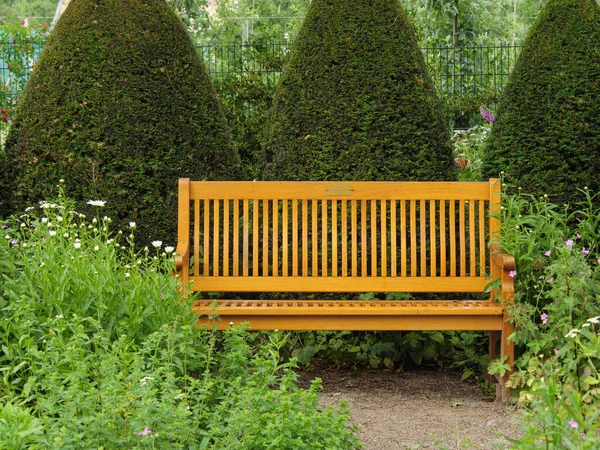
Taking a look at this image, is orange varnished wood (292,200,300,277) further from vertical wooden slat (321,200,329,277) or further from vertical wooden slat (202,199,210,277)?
vertical wooden slat (202,199,210,277)

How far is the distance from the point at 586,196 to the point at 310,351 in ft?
6.60

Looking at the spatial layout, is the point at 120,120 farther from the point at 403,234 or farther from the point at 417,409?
the point at 417,409

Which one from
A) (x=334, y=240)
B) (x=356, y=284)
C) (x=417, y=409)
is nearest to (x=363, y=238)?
(x=334, y=240)

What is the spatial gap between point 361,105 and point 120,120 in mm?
1576

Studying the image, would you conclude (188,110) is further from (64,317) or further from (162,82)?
(64,317)

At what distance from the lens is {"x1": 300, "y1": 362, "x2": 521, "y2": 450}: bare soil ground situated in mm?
4309

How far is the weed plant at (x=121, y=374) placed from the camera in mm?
3146

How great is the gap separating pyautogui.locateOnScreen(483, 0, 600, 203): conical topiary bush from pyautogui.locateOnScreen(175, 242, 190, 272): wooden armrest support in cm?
218

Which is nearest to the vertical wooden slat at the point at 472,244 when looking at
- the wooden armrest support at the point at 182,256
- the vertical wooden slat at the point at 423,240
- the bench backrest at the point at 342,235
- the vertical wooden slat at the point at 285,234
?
the bench backrest at the point at 342,235

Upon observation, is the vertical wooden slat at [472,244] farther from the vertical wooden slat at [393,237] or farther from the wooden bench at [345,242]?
the vertical wooden slat at [393,237]

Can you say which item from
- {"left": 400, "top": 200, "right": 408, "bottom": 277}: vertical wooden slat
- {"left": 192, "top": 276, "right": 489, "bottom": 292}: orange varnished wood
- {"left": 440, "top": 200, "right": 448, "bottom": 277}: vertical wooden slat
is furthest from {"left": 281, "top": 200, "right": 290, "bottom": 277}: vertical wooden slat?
{"left": 440, "top": 200, "right": 448, "bottom": 277}: vertical wooden slat

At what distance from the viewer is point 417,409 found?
489 centimetres

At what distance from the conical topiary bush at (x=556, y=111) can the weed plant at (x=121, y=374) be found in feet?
8.27

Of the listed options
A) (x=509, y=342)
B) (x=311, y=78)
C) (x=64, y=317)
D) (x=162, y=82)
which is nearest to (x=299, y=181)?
(x=311, y=78)
